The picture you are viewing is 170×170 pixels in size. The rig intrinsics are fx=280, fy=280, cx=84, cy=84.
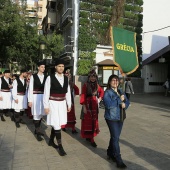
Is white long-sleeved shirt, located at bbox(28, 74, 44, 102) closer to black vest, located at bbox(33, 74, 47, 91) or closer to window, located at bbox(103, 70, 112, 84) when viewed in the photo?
black vest, located at bbox(33, 74, 47, 91)

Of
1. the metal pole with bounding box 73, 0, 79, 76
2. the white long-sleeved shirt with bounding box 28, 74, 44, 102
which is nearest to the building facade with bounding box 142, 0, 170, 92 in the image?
the metal pole with bounding box 73, 0, 79, 76

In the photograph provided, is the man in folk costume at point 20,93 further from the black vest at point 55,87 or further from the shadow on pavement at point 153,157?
the shadow on pavement at point 153,157

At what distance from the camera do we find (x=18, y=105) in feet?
31.6

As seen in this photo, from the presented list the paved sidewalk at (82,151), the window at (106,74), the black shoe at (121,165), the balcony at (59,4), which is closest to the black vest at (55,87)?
the paved sidewalk at (82,151)

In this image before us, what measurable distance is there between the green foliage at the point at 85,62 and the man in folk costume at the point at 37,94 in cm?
1503

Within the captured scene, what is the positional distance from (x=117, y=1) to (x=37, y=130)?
19.4 m

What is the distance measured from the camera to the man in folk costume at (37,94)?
745cm

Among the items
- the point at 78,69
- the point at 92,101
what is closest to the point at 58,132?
the point at 92,101

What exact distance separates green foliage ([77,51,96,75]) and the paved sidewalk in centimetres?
1395

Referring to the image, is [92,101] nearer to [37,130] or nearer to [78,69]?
[37,130]

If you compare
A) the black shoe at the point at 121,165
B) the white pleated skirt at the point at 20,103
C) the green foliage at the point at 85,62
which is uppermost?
the green foliage at the point at 85,62

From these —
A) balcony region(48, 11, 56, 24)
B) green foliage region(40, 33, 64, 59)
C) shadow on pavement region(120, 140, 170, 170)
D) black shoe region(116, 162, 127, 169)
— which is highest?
balcony region(48, 11, 56, 24)

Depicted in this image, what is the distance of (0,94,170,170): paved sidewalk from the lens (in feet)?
17.2

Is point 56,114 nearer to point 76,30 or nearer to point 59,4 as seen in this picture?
point 76,30
